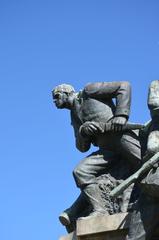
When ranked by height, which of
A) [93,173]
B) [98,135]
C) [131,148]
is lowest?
[93,173]

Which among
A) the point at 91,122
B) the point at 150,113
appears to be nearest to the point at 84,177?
the point at 91,122

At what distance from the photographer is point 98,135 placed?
9008 mm

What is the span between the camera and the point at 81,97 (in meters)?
9.40

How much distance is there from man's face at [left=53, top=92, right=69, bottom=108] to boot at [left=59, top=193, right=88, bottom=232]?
58.0 inches

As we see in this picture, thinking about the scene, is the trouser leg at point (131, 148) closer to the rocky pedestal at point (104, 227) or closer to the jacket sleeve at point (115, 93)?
the jacket sleeve at point (115, 93)

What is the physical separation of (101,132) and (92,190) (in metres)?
0.88

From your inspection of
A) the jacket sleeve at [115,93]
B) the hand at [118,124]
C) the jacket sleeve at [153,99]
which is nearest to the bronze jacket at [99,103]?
the jacket sleeve at [115,93]

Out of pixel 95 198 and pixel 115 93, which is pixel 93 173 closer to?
pixel 95 198

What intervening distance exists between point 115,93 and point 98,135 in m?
0.71

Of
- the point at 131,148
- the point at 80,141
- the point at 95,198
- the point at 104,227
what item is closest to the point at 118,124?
the point at 131,148

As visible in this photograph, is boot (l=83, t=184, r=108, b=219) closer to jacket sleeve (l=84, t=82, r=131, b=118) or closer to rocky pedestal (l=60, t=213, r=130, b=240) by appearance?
rocky pedestal (l=60, t=213, r=130, b=240)

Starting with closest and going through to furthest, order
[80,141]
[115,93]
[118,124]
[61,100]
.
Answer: [118,124] → [115,93] → [80,141] → [61,100]

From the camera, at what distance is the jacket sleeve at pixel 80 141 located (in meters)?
9.25

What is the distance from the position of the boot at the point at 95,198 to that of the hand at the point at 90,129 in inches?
31.4
